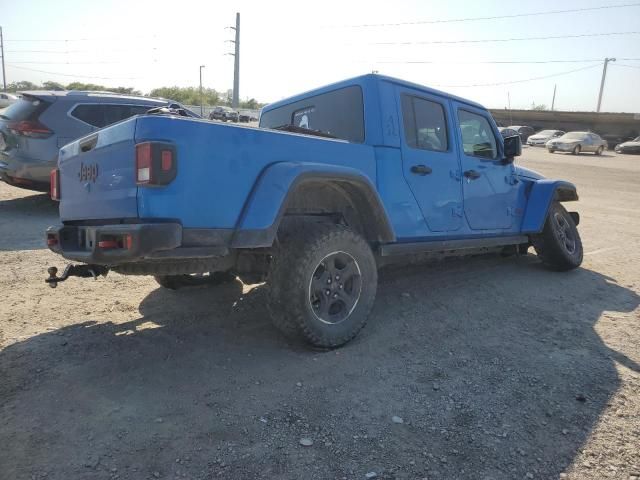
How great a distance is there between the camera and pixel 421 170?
388 centimetres

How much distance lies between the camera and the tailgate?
2.56 meters

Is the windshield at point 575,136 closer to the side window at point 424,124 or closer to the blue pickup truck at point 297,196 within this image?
the blue pickup truck at point 297,196

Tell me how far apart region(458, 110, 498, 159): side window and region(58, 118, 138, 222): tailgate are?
3262mm

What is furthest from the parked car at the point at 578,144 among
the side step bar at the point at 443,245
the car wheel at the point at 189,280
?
the car wheel at the point at 189,280

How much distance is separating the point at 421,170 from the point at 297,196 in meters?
1.19

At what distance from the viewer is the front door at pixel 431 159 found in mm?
3879

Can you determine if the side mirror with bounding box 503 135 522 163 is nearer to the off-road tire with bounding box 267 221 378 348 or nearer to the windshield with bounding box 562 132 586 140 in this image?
the off-road tire with bounding box 267 221 378 348

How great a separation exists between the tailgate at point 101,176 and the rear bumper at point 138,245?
0.48 ft

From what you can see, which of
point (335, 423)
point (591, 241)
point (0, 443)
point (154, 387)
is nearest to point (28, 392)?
point (0, 443)

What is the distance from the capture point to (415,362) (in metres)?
3.17

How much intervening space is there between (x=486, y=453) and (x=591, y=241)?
6.74 metres

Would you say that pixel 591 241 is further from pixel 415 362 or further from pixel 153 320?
pixel 153 320

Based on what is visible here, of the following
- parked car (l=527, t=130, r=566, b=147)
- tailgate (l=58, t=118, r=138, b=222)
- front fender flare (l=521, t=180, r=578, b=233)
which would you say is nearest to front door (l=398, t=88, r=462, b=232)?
front fender flare (l=521, t=180, r=578, b=233)

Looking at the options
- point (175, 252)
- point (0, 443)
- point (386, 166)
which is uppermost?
point (386, 166)
